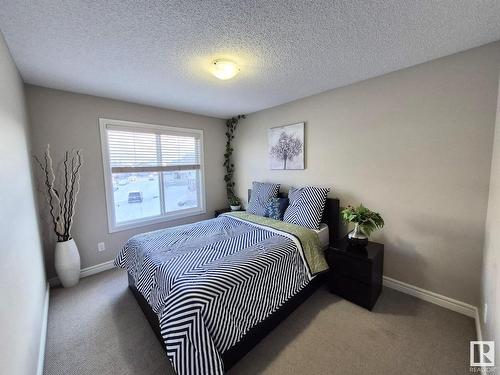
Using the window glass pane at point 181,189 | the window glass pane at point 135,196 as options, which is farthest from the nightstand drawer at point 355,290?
the window glass pane at point 135,196

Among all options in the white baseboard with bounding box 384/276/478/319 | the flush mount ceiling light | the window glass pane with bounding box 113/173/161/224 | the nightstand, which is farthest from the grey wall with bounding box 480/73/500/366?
the window glass pane with bounding box 113/173/161/224

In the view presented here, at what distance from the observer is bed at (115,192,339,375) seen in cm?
124

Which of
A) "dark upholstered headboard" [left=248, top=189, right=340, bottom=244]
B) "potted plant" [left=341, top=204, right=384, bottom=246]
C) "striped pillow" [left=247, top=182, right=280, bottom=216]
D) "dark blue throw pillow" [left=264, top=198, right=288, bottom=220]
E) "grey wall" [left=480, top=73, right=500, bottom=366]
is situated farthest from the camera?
"striped pillow" [left=247, top=182, right=280, bottom=216]

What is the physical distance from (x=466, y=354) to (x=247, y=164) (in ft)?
10.8

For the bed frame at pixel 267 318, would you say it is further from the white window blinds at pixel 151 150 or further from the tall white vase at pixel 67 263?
the white window blinds at pixel 151 150

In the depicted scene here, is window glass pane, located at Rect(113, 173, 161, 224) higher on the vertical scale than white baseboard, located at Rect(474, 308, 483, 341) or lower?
higher

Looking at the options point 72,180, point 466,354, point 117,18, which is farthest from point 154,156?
point 466,354

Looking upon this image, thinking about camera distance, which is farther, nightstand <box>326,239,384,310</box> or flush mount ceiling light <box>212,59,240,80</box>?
nightstand <box>326,239,384,310</box>

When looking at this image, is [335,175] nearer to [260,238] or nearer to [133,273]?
[260,238]

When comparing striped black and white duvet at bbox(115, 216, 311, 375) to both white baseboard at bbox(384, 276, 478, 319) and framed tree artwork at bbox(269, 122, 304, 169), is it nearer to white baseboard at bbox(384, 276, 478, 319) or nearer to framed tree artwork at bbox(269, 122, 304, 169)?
white baseboard at bbox(384, 276, 478, 319)

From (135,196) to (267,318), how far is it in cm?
257

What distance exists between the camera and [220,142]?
161 inches

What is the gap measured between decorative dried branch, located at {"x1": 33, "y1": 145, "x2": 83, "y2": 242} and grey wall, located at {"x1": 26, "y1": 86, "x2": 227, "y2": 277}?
8 centimetres

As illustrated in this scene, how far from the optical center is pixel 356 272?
2041mm
